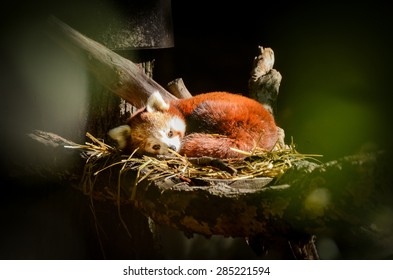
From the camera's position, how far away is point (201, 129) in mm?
1915

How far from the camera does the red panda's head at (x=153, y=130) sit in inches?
73.8

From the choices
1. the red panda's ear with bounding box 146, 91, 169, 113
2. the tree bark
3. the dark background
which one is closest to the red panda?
the red panda's ear with bounding box 146, 91, 169, 113

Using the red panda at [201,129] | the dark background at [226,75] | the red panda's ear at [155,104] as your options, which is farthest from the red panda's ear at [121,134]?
the dark background at [226,75]

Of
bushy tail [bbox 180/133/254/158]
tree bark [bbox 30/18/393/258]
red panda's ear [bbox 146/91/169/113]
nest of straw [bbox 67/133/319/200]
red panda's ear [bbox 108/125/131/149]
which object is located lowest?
tree bark [bbox 30/18/393/258]

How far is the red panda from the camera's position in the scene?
6.03ft

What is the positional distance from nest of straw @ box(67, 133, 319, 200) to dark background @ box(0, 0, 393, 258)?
36 cm

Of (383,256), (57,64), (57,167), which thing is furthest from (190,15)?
(383,256)

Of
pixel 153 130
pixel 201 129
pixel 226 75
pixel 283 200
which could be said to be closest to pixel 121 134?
pixel 153 130

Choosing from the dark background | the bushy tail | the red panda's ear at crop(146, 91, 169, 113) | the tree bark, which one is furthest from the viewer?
the dark background

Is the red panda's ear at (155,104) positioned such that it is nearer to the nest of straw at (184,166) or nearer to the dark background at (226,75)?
the nest of straw at (184,166)

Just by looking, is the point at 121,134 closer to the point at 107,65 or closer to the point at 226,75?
the point at 107,65

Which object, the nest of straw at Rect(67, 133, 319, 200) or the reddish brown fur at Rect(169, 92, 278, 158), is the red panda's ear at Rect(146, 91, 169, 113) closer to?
the reddish brown fur at Rect(169, 92, 278, 158)
